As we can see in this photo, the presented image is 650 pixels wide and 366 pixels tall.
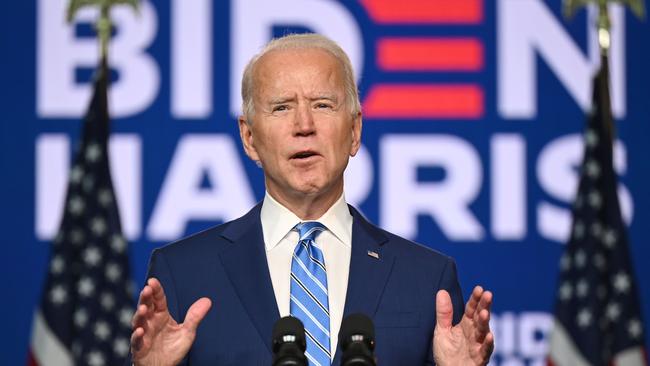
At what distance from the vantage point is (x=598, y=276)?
488 centimetres

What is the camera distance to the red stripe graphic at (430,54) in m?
5.34

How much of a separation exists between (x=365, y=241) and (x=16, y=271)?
3.17 m

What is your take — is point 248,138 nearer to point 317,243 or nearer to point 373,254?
point 317,243

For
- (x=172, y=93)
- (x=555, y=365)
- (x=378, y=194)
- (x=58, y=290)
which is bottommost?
(x=555, y=365)

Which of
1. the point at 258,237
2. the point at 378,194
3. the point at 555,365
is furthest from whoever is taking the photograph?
the point at 378,194

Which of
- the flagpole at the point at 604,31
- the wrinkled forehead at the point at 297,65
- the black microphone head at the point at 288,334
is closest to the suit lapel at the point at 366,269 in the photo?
the wrinkled forehead at the point at 297,65

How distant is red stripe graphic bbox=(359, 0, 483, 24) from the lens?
211 inches

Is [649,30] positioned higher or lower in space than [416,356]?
higher

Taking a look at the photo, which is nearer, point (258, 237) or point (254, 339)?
point (254, 339)

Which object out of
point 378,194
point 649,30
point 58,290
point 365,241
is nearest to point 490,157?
point 378,194

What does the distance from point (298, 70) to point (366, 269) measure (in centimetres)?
48

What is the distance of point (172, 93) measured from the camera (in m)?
5.33

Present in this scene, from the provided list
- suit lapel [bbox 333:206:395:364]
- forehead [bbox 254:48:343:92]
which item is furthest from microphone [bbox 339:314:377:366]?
forehead [bbox 254:48:343:92]

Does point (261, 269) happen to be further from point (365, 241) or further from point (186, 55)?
point (186, 55)
